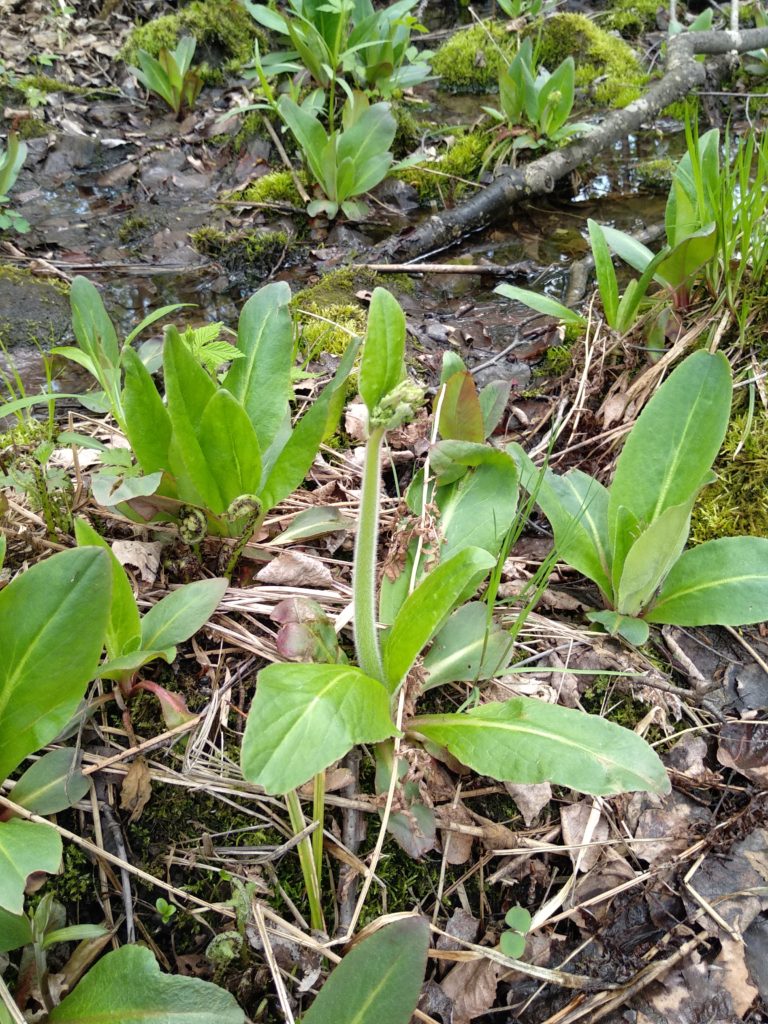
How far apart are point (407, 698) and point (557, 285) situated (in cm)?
284

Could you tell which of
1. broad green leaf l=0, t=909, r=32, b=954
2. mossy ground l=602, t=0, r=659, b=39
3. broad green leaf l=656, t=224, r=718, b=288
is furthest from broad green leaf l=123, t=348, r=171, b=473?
mossy ground l=602, t=0, r=659, b=39

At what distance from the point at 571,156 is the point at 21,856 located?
4928 mm

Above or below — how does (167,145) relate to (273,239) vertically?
above

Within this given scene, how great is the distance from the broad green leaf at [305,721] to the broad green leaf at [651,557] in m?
0.72

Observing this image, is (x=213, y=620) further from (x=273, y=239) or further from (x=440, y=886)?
(x=273, y=239)

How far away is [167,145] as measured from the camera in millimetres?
5320

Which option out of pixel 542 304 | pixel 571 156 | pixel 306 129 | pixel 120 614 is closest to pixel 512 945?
Result: pixel 120 614

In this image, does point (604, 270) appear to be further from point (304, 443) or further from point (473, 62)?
point (473, 62)

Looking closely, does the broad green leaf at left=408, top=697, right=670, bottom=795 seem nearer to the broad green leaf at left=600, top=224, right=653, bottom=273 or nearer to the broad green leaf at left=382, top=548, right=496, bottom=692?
the broad green leaf at left=382, top=548, right=496, bottom=692

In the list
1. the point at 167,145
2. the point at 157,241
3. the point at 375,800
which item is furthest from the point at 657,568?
the point at 167,145

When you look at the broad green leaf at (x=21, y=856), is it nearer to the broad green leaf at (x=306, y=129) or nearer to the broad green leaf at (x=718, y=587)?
the broad green leaf at (x=718, y=587)

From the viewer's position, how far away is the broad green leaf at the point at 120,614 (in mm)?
1567

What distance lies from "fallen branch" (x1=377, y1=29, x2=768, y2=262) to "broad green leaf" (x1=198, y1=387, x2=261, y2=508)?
8.43ft

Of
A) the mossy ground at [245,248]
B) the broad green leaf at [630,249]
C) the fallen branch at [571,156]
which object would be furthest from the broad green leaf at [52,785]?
the fallen branch at [571,156]
